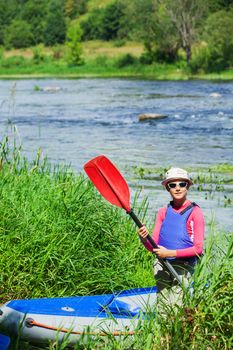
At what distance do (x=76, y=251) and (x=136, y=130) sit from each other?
43.2 feet

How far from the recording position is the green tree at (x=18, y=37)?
9369 cm

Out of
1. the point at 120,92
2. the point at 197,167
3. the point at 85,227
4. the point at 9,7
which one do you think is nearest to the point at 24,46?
the point at 9,7

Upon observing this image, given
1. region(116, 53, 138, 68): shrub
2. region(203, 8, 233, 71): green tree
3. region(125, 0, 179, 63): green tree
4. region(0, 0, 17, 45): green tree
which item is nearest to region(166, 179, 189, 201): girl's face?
region(203, 8, 233, 71): green tree

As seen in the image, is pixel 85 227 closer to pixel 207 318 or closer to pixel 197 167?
pixel 207 318

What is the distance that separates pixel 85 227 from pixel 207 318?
6.67 ft

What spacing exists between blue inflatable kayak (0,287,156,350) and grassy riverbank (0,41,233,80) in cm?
3602

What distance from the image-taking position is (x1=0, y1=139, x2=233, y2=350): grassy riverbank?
181 inches

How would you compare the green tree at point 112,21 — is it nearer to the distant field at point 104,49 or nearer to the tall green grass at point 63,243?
the distant field at point 104,49

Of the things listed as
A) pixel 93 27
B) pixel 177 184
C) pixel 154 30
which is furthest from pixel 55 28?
pixel 177 184

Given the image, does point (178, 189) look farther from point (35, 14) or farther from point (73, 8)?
point (35, 14)

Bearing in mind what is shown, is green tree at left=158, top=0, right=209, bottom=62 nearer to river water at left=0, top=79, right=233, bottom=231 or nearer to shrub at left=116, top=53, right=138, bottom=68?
shrub at left=116, top=53, right=138, bottom=68

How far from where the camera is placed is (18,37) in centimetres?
9481

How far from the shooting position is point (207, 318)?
4.47 m

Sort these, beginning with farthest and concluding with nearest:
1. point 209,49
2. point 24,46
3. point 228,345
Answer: point 24,46 < point 209,49 < point 228,345
